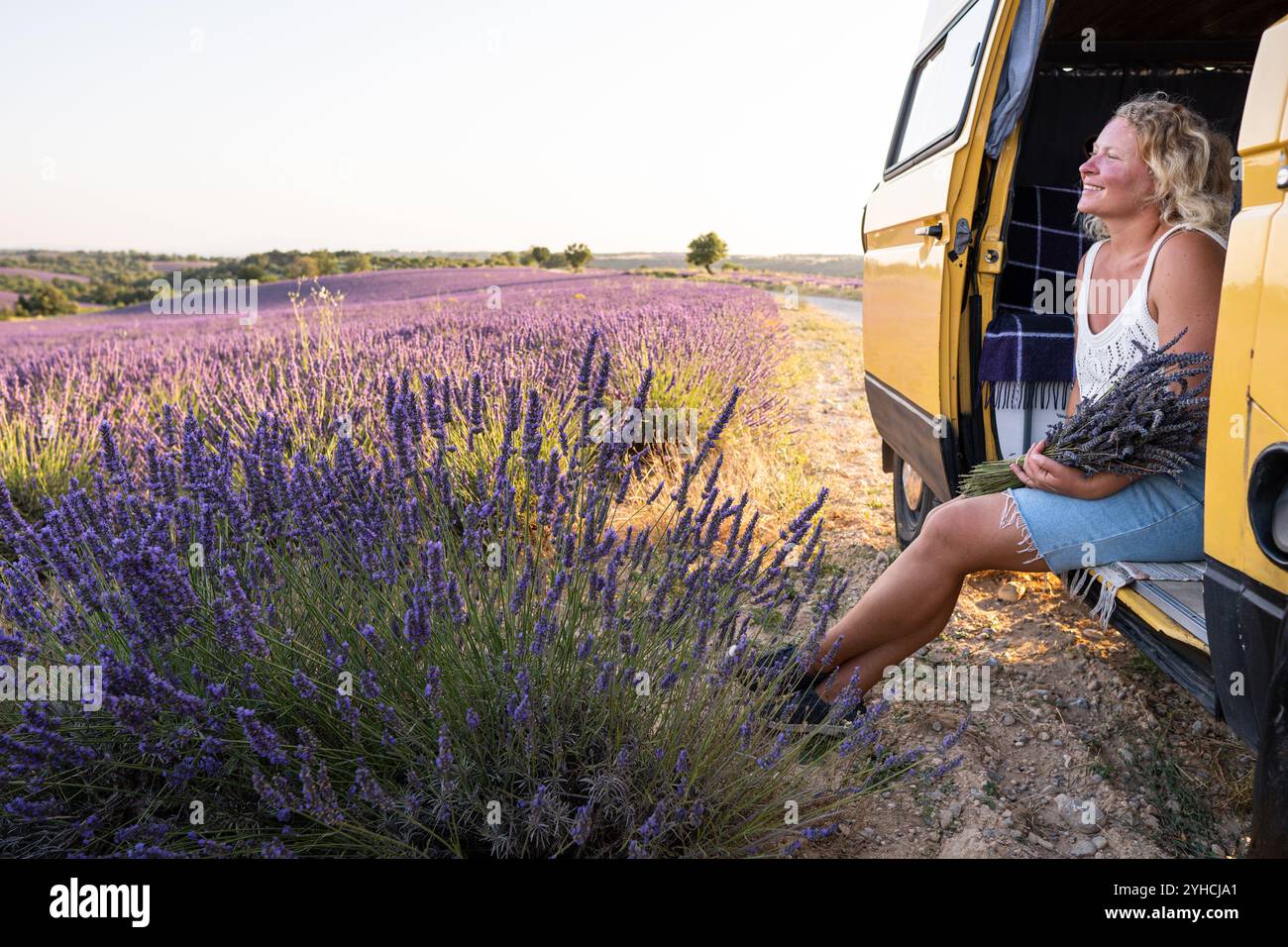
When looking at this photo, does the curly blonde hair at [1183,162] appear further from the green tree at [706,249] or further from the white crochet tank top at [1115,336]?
the green tree at [706,249]

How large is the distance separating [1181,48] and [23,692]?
4977mm

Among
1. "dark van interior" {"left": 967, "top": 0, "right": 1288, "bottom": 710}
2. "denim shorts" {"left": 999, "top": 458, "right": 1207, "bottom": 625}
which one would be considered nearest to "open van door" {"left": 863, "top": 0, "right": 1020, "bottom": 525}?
"dark van interior" {"left": 967, "top": 0, "right": 1288, "bottom": 710}

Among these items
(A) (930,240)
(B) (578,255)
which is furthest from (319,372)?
(B) (578,255)

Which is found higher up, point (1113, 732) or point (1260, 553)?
point (1260, 553)

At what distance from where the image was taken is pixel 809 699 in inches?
105

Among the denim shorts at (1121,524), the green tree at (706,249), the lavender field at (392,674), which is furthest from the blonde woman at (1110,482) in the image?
the green tree at (706,249)

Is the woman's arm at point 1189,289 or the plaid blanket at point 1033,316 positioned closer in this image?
the woman's arm at point 1189,289

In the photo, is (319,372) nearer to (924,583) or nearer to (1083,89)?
(924,583)

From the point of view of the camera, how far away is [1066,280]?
4.01m

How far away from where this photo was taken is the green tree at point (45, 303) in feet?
104

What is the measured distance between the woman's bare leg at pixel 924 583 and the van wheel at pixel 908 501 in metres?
1.60

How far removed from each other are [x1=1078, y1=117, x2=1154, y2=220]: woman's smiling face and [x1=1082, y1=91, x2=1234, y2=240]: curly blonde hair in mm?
23

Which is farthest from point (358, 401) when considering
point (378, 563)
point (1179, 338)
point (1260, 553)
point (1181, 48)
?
point (1181, 48)

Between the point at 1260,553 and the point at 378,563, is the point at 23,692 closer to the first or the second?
the point at 378,563
